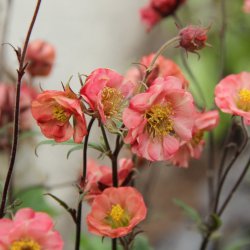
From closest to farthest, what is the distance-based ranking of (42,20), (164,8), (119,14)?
(164,8), (42,20), (119,14)

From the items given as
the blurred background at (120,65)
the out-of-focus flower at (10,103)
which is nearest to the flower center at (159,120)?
the out-of-focus flower at (10,103)

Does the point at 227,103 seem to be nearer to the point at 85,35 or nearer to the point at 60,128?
the point at 60,128

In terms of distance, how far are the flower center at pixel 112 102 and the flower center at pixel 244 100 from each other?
127 mm

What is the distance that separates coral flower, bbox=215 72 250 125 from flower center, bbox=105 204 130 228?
132 mm

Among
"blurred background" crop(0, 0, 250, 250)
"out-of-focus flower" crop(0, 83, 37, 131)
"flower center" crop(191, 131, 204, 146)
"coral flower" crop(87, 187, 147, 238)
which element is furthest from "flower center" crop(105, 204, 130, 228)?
"blurred background" crop(0, 0, 250, 250)

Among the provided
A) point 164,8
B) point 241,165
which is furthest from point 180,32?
point 241,165

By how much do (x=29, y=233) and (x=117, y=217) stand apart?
90 millimetres

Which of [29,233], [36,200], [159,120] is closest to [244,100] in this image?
[159,120]

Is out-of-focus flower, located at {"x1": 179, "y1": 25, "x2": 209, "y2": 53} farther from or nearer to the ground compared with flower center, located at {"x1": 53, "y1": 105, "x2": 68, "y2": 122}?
A: farther from the ground

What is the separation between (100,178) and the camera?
0.62 metres

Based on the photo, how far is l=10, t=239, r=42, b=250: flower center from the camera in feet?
1.74

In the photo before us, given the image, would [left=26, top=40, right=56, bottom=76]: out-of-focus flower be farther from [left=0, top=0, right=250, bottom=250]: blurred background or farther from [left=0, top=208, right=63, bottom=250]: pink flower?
[left=0, top=0, right=250, bottom=250]: blurred background

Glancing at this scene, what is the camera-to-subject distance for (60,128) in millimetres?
550

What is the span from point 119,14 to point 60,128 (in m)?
1.78
